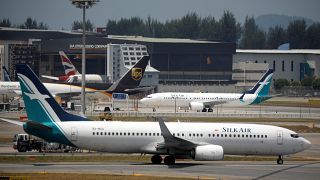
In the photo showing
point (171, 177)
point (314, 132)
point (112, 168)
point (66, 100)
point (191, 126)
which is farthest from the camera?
point (66, 100)

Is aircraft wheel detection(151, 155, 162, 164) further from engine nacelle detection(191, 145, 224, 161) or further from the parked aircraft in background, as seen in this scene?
the parked aircraft in background

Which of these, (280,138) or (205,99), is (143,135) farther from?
(205,99)

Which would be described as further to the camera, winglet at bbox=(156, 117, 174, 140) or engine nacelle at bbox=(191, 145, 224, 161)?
engine nacelle at bbox=(191, 145, 224, 161)

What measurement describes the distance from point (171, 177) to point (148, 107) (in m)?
86.0

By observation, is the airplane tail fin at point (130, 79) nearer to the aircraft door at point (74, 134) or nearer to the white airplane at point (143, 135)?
the white airplane at point (143, 135)

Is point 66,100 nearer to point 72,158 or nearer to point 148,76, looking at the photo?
point 148,76

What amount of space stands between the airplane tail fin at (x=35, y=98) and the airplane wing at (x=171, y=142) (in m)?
7.62

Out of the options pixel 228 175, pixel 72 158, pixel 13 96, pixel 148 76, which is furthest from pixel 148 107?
pixel 228 175

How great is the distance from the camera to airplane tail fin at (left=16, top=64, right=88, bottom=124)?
53.6 meters

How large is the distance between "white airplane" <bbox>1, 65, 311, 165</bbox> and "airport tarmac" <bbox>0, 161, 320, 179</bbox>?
112cm

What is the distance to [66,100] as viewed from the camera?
129 meters

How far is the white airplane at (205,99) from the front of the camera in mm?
125188

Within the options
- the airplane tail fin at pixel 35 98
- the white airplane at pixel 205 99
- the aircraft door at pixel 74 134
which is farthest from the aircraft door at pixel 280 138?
the white airplane at pixel 205 99

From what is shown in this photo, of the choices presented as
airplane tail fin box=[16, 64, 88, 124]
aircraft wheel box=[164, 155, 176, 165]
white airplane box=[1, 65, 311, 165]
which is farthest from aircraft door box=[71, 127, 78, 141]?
aircraft wheel box=[164, 155, 176, 165]
